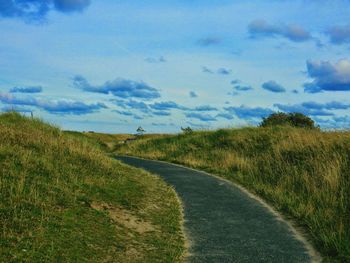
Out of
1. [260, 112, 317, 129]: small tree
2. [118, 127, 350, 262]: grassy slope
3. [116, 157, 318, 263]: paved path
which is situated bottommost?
[116, 157, 318, 263]: paved path

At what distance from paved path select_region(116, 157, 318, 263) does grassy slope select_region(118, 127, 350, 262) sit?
64 centimetres

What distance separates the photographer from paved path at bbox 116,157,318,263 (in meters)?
8.28

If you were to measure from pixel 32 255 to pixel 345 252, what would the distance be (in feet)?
18.9

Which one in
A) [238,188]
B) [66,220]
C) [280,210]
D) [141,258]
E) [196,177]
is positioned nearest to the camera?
[141,258]

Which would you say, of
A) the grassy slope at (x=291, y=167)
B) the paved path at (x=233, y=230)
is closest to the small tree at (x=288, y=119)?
the grassy slope at (x=291, y=167)

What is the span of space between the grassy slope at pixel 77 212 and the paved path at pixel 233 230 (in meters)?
0.45

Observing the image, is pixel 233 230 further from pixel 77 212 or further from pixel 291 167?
pixel 291 167

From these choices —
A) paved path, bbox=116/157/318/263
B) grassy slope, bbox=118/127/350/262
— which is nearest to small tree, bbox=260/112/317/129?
grassy slope, bbox=118/127/350/262

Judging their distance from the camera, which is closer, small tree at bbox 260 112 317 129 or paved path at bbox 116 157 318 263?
paved path at bbox 116 157 318 263

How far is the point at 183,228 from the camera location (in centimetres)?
1030

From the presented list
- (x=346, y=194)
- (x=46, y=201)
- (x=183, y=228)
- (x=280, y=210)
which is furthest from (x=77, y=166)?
(x=346, y=194)

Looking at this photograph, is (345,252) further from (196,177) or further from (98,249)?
(196,177)

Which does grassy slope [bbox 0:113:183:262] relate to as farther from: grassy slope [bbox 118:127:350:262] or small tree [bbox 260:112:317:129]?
small tree [bbox 260:112:317:129]

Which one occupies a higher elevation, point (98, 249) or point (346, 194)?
point (346, 194)
